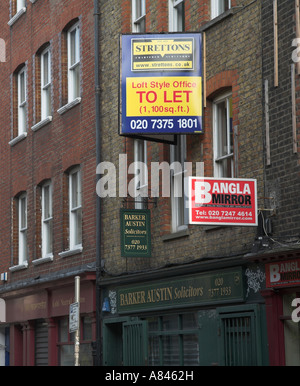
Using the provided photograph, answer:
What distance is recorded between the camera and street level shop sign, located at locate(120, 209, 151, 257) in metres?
17.9

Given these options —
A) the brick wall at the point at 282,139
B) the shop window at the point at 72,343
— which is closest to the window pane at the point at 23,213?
the shop window at the point at 72,343

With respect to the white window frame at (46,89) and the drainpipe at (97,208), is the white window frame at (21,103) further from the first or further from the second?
the drainpipe at (97,208)

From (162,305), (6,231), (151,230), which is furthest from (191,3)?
(6,231)

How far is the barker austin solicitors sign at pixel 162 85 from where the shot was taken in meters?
16.1

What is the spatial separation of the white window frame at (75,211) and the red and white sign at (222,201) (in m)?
8.08

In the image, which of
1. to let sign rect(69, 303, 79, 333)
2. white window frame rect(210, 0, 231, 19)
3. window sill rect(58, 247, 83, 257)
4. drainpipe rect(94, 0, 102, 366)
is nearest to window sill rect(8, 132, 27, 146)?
window sill rect(58, 247, 83, 257)

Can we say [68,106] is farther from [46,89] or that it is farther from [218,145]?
[218,145]

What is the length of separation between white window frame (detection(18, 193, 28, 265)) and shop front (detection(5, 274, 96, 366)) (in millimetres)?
1020

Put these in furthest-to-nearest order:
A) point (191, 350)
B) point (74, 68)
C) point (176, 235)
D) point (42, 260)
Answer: point (42, 260), point (74, 68), point (176, 235), point (191, 350)

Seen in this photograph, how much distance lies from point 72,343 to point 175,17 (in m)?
7.84

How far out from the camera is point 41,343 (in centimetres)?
2352

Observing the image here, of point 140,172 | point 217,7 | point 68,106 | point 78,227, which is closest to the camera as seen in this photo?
point 217,7

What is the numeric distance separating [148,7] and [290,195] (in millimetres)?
6492

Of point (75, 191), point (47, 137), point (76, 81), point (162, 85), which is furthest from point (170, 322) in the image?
point (47, 137)
